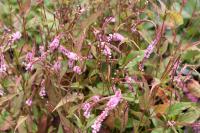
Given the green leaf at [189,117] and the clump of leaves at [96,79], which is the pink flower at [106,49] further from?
the green leaf at [189,117]

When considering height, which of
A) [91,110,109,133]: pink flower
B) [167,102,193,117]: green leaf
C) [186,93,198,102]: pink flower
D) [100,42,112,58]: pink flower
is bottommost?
[186,93,198,102]: pink flower

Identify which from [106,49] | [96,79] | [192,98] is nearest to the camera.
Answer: [106,49]

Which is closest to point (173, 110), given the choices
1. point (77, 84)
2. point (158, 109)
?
point (158, 109)

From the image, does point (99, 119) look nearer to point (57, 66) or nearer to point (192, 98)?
point (57, 66)

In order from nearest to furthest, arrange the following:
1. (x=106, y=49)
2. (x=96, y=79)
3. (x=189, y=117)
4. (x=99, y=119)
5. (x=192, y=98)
Result: 1. (x=99, y=119)
2. (x=106, y=49)
3. (x=189, y=117)
4. (x=96, y=79)
5. (x=192, y=98)

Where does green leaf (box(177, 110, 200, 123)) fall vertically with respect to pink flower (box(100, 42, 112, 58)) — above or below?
below

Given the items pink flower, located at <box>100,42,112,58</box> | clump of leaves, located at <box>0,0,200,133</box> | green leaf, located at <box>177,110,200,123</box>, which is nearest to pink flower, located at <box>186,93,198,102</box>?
clump of leaves, located at <box>0,0,200,133</box>

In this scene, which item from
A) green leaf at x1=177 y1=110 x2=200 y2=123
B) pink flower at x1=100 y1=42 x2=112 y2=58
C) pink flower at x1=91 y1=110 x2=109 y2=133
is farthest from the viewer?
green leaf at x1=177 y1=110 x2=200 y2=123

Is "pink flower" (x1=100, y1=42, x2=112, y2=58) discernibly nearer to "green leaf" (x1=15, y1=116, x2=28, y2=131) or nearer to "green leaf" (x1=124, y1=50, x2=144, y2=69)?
"green leaf" (x1=124, y1=50, x2=144, y2=69)

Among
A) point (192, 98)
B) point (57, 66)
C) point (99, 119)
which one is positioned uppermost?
point (57, 66)

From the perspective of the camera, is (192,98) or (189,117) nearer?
(189,117)

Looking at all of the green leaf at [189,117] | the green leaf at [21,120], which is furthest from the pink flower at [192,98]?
the green leaf at [21,120]

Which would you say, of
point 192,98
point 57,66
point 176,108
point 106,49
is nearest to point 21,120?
point 57,66

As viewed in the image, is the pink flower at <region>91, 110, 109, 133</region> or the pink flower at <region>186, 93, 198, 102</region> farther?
the pink flower at <region>186, 93, 198, 102</region>
